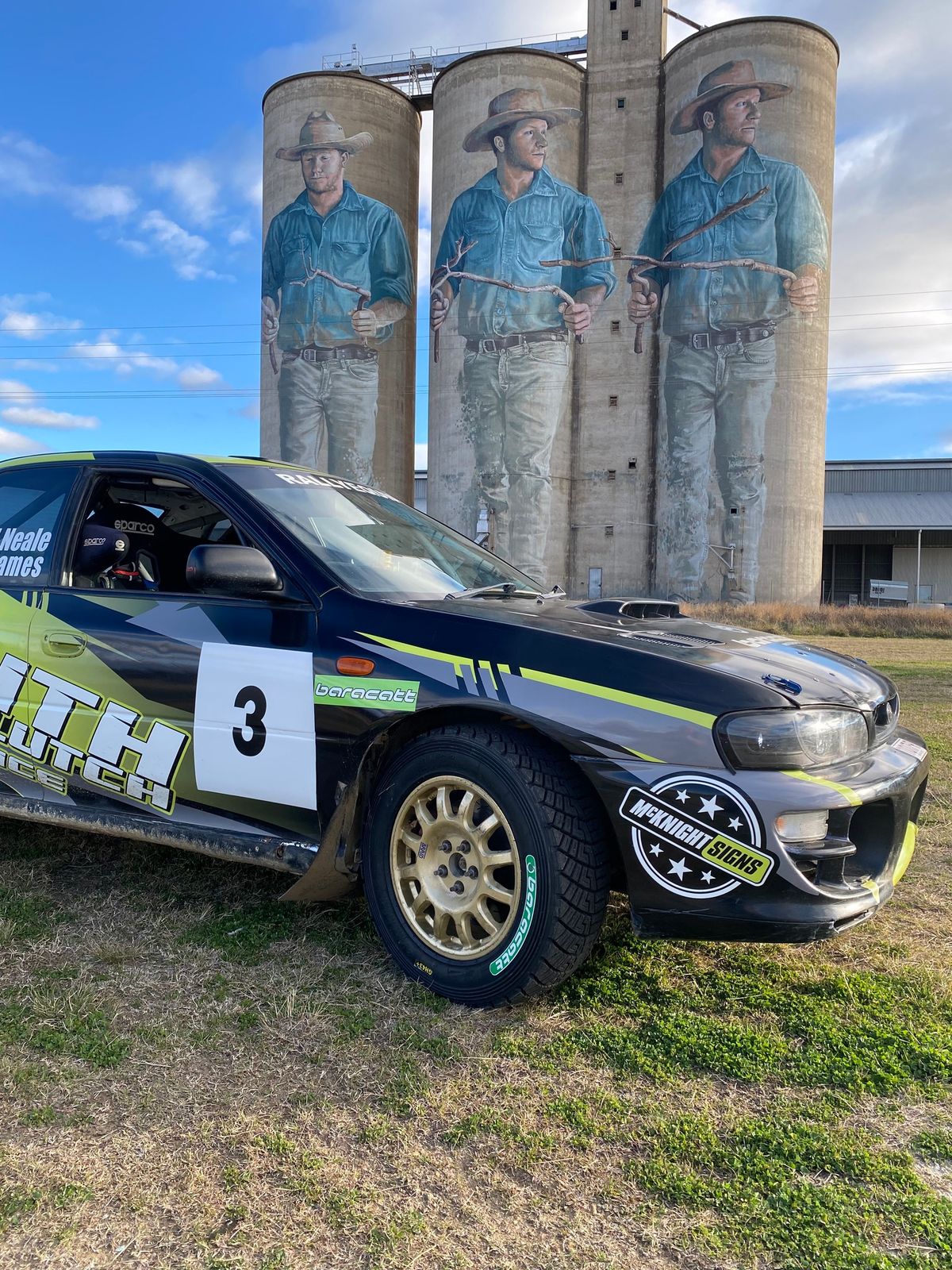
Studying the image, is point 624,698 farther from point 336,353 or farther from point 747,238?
point 336,353

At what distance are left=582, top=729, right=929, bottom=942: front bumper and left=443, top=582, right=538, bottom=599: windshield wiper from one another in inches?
38.6

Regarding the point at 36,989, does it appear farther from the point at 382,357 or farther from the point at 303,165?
the point at 303,165

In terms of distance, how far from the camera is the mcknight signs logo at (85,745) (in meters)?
3.19

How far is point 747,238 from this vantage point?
1414 inches

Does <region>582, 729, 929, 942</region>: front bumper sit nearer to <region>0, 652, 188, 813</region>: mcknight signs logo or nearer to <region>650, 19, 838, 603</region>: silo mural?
<region>0, 652, 188, 813</region>: mcknight signs logo

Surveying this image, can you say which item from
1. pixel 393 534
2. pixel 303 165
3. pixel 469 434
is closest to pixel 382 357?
pixel 469 434

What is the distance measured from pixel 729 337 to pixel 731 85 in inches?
388

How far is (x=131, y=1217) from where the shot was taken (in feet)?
6.04

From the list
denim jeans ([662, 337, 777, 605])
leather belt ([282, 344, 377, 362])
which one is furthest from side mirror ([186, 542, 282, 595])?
leather belt ([282, 344, 377, 362])

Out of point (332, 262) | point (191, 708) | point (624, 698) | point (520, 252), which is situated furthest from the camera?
point (332, 262)

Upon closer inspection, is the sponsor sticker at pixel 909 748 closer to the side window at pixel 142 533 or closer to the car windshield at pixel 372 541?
the car windshield at pixel 372 541

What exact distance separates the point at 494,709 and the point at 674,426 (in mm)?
36447

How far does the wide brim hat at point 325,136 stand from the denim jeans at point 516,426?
11.4m

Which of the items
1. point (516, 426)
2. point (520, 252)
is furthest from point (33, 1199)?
point (520, 252)
